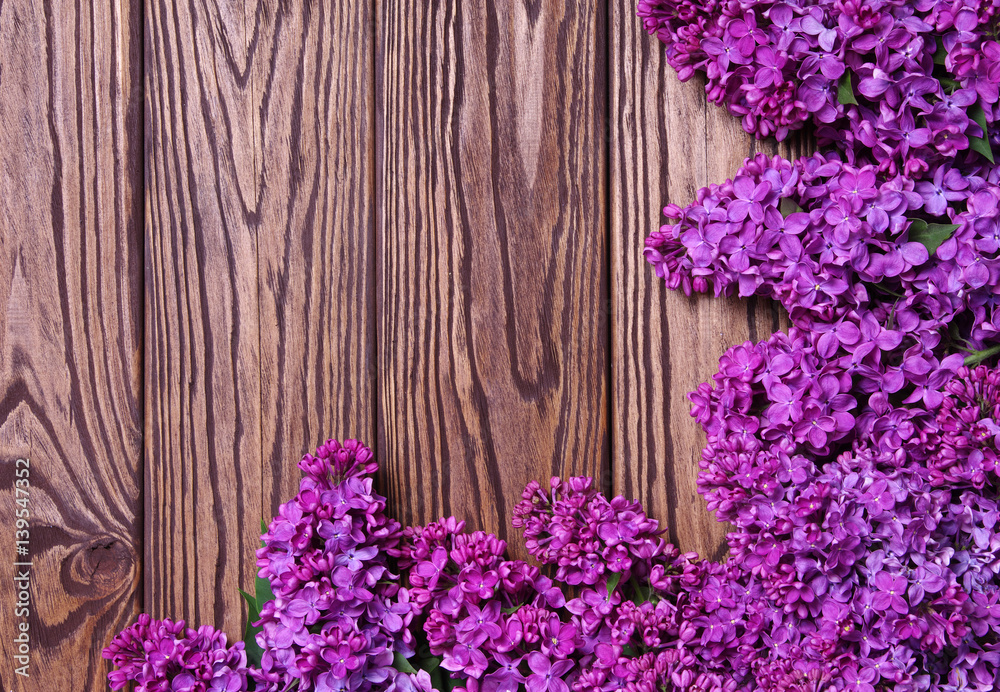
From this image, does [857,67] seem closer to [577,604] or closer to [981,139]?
[981,139]

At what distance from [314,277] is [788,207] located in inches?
23.7

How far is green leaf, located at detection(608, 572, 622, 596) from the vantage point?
813 millimetres

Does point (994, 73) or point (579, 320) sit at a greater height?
point (994, 73)

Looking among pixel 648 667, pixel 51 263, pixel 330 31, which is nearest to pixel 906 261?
pixel 648 667

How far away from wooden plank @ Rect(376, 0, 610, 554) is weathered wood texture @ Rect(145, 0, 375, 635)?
0.15ft

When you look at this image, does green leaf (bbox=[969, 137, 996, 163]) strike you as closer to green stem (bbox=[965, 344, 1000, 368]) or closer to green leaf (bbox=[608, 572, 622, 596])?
green stem (bbox=[965, 344, 1000, 368])

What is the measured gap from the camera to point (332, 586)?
81 centimetres

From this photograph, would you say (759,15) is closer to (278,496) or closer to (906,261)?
(906,261)

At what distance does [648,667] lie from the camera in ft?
2.52

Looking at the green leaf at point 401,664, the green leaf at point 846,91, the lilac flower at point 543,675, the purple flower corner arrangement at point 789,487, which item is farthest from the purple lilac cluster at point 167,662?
the green leaf at point 846,91

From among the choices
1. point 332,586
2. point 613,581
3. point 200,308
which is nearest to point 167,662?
point 332,586

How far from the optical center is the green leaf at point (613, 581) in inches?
32.0

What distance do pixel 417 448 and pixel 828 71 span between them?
0.68 m

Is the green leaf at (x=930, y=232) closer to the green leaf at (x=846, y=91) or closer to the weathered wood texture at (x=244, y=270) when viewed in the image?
the green leaf at (x=846, y=91)
